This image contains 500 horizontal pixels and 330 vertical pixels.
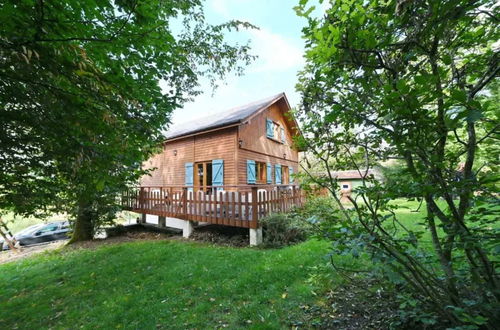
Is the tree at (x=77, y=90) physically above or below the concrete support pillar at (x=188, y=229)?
above

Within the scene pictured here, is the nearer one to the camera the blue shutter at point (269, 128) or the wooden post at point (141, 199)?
the wooden post at point (141, 199)

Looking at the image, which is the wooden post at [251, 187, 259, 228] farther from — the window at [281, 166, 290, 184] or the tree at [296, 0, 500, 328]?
the window at [281, 166, 290, 184]

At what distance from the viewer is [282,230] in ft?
20.3

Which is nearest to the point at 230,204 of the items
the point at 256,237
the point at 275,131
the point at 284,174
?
the point at 256,237

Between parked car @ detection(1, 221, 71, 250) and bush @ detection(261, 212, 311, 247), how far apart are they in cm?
1251

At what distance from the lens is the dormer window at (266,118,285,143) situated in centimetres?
1284

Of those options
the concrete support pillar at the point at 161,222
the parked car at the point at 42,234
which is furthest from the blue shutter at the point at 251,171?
the parked car at the point at 42,234

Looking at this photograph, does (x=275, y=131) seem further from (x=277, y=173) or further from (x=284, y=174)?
(x=284, y=174)

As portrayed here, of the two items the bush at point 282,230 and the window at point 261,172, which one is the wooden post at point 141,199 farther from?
the bush at point 282,230

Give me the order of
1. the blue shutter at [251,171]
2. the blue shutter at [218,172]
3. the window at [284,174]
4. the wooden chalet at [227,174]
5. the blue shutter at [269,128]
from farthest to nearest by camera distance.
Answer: the window at [284,174]
the blue shutter at [269,128]
the blue shutter at [251,171]
the blue shutter at [218,172]
the wooden chalet at [227,174]

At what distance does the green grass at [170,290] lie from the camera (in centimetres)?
302

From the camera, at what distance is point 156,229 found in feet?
32.9

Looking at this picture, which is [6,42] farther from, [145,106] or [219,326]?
[219,326]

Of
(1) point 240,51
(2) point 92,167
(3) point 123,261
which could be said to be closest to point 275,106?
(1) point 240,51
